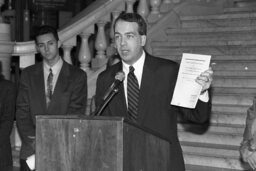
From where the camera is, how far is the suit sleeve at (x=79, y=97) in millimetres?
5281

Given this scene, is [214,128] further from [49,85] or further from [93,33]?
[49,85]

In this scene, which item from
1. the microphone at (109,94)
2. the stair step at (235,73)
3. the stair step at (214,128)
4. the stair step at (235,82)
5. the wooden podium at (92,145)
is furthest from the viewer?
the stair step at (235,73)

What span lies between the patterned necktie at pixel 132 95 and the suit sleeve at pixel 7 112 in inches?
89.3

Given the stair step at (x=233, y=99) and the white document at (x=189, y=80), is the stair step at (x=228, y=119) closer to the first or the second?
the stair step at (x=233, y=99)

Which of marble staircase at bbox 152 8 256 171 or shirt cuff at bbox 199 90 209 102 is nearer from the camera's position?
shirt cuff at bbox 199 90 209 102

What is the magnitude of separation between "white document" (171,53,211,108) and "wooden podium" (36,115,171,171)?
0.37 meters

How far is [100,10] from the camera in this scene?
8242 millimetres

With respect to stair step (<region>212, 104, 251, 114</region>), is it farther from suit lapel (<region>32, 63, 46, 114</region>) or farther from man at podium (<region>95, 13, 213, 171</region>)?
man at podium (<region>95, 13, 213, 171</region>)

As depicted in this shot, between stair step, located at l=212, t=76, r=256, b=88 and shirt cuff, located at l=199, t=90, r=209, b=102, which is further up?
shirt cuff, located at l=199, t=90, r=209, b=102

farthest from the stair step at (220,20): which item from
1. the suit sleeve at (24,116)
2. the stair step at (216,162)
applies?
the suit sleeve at (24,116)

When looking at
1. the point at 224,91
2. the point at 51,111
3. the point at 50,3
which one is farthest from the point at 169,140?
the point at 50,3

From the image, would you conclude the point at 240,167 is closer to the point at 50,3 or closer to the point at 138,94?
the point at 138,94

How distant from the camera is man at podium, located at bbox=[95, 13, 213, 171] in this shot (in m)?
3.79

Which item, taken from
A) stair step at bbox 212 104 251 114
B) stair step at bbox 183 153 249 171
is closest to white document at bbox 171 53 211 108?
stair step at bbox 183 153 249 171
